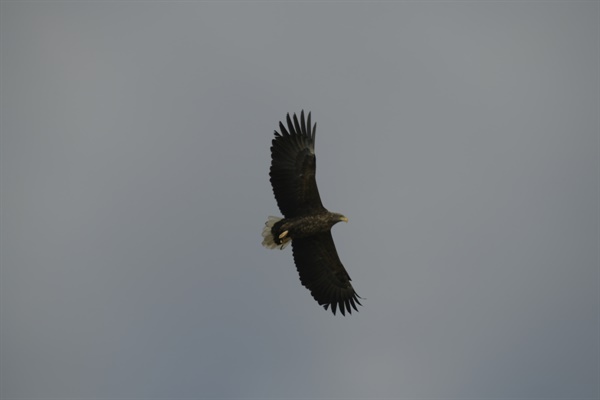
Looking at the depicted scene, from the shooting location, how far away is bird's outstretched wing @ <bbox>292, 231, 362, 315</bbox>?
909 inches

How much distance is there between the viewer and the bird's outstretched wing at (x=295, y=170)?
73.7ft

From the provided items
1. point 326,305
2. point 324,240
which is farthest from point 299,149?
point 326,305

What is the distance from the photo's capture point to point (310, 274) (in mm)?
23422

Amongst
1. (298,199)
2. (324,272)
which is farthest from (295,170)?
(324,272)

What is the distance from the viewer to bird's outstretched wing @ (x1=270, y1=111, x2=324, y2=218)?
22469 mm

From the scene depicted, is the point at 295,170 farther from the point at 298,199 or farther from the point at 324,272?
the point at 324,272

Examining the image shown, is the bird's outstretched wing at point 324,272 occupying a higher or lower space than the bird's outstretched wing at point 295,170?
lower

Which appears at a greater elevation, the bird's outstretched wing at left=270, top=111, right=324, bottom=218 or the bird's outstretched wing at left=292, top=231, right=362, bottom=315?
the bird's outstretched wing at left=270, top=111, right=324, bottom=218

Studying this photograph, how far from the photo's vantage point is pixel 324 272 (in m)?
23.5

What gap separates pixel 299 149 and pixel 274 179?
3.01 ft

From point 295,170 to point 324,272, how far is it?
2.74 meters

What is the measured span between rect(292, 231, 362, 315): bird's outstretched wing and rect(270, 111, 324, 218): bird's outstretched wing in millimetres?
881

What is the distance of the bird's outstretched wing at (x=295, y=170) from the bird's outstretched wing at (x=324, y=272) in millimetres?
881

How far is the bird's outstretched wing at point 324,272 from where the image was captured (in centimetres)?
2308
